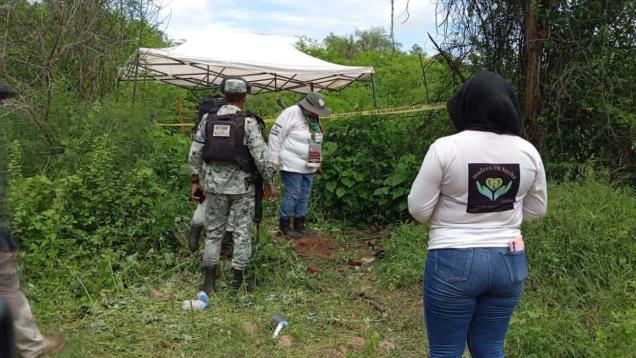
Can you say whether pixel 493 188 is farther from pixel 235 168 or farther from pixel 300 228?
pixel 300 228

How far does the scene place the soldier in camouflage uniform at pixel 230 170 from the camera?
4645mm

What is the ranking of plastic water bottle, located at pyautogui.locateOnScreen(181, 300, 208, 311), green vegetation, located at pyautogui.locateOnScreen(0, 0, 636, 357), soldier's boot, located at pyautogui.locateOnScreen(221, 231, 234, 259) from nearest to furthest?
green vegetation, located at pyautogui.locateOnScreen(0, 0, 636, 357)
plastic water bottle, located at pyautogui.locateOnScreen(181, 300, 208, 311)
soldier's boot, located at pyautogui.locateOnScreen(221, 231, 234, 259)

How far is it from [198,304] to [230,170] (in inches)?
41.9

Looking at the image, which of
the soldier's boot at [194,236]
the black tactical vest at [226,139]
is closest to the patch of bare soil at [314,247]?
the soldier's boot at [194,236]

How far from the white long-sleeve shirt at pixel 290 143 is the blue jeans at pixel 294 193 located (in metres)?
0.10

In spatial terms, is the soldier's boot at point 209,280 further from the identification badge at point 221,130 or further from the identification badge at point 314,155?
the identification badge at point 314,155

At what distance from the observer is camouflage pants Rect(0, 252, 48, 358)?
5.97ft

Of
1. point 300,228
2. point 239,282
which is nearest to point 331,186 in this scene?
point 300,228

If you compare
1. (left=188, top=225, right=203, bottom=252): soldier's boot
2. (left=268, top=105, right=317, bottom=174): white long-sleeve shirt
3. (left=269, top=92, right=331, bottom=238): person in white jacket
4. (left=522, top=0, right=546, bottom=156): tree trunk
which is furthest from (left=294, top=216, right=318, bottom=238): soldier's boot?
(left=522, top=0, right=546, bottom=156): tree trunk

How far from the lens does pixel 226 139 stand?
462cm

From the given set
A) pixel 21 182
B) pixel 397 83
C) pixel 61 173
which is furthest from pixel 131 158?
pixel 397 83

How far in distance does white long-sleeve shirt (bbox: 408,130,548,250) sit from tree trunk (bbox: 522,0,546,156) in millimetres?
4346

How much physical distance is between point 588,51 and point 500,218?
4581 mm

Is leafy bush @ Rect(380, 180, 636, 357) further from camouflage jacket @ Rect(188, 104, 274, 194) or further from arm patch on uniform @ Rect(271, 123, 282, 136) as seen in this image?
arm patch on uniform @ Rect(271, 123, 282, 136)
